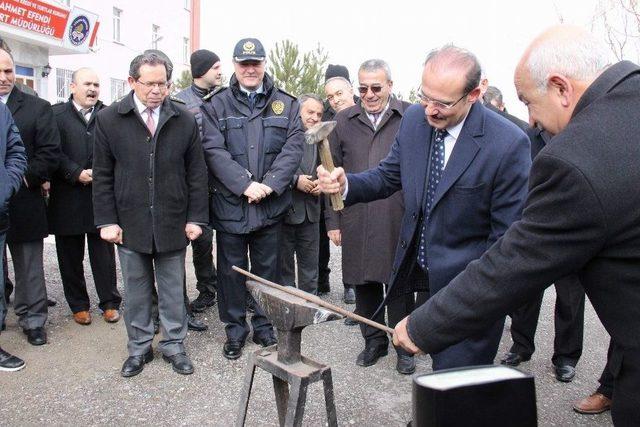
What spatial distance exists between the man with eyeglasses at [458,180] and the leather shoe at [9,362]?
8.49 feet

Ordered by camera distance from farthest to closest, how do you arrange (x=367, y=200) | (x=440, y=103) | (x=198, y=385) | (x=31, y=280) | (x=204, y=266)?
(x=204, y=266)
(x=31, y=280)
(x=198, y=385)
(x=367, y=200)
(x=440, y=103)

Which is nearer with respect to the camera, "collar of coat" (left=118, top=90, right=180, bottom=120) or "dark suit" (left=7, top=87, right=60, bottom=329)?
"collar of coat" (left=118, top=90, right=180, bottom=120)

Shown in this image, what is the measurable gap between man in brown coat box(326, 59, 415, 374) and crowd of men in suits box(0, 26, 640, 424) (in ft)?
0.04

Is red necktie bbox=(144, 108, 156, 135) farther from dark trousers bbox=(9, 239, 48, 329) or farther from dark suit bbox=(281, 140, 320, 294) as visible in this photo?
dark suit bbox=(281, 140, 320, 294)

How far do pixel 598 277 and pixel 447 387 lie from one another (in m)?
0.63

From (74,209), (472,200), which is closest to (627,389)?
(472,200)

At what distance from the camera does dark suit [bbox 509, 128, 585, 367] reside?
4.02 meters

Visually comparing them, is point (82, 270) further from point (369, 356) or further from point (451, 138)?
point (451, 138)

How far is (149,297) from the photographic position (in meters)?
4.13

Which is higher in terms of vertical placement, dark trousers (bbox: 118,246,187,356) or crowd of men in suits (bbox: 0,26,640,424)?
crowd of men in suits (bbox: 0,26,640,424)

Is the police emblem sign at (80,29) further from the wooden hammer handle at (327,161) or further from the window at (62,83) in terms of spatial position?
the wooden hammer handle at (327,161)

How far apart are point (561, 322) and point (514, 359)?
1.53 feet

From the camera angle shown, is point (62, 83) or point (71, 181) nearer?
point (71, 181)

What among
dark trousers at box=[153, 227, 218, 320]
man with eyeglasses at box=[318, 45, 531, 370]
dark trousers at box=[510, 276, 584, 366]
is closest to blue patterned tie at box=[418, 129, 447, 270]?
man with eyeglasses at box=[318, 45, 531, 370]
